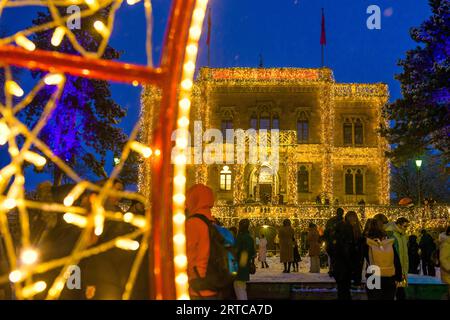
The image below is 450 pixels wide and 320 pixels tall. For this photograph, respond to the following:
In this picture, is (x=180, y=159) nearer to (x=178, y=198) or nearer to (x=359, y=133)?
(x=178, y=198)

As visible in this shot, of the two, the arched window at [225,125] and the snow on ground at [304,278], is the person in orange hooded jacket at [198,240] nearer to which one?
the snow on ground at [304,278]

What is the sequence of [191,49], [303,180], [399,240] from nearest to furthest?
[191,49]
[399,240]
[303,180]

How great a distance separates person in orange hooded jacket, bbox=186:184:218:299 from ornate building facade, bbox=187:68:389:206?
30.6 meters

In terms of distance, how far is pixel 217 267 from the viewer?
4.55m

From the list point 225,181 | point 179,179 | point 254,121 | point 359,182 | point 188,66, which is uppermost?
point 254,121

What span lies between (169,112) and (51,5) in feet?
2.76

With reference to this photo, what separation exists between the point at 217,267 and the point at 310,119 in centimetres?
3263

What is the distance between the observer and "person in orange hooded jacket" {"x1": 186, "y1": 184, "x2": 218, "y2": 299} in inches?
178

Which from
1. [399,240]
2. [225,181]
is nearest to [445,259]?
[399,240]

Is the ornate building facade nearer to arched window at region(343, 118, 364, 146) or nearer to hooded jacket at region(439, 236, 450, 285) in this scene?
arched window at region(343, 118, 364, 146)

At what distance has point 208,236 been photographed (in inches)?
182

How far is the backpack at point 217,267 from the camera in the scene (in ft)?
14.8

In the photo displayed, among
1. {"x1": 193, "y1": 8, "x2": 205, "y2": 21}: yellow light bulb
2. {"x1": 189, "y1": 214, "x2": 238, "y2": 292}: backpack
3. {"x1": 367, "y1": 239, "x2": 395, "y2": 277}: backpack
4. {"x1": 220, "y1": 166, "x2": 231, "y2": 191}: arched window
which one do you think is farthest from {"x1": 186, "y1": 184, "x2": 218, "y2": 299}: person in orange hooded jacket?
{"x1": 220, "y1": 166, "x2": 231, "y2": 191}: arched window
